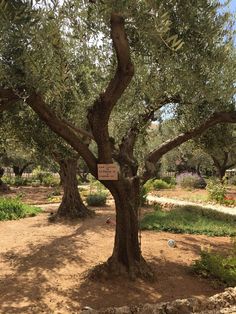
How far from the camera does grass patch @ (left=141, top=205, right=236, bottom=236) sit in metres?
12.9

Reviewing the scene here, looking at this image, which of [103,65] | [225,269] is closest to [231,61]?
[103,65]

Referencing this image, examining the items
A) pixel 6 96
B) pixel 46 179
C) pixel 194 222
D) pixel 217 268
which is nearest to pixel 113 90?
pixel 6 96

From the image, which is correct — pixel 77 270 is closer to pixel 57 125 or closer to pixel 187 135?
pixel 57 125

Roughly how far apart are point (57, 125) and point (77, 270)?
324 cm

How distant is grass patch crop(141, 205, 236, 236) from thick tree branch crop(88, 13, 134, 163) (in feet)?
21.0

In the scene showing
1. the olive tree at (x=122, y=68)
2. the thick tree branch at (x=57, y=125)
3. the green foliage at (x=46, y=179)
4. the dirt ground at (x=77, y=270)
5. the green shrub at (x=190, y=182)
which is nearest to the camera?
the olive tree at (x=122, y=68)

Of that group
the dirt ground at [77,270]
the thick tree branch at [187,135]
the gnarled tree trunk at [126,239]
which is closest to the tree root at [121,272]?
the gnarled tree trunk at [126,239]

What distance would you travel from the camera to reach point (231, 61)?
839 cm

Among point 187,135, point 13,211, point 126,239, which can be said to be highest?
point 187,135

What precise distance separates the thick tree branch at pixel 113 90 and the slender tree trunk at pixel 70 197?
329 inches

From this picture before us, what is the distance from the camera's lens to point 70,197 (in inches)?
612

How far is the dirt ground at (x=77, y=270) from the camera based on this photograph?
661 cm

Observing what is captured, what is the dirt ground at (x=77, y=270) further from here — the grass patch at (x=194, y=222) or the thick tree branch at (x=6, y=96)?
the thick tree branch at (x=6, y=96)

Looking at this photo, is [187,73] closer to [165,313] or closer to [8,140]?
[165,313]
